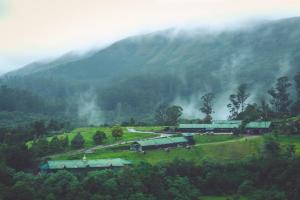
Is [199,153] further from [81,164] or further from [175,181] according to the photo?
[81,164]

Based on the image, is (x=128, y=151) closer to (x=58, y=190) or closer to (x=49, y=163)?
(x=49, y=163)

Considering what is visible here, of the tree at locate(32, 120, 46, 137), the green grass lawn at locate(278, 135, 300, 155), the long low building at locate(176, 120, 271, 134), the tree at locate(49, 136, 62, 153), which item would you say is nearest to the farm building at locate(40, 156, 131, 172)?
the tree at locate(49, 136, 62, 153)

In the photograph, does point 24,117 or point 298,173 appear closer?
point 298,173

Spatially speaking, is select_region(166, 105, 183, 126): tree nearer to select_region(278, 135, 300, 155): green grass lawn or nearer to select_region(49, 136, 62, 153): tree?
select_region(278, 135, 300, 155): green grass lawn

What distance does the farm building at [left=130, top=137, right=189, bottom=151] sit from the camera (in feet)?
342

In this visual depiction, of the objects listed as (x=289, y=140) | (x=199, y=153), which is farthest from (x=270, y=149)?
(x=199, y=153)

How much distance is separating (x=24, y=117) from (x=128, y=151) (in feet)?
320

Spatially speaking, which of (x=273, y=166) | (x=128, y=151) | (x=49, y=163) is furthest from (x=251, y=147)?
(x=49, y=163)

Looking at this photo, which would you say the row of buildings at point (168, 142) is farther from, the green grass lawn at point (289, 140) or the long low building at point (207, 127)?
the green grass lawn at point (289, 140)

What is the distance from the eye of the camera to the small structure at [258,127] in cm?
11446

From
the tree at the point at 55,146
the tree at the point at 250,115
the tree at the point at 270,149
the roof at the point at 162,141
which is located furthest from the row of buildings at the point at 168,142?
the tree at the point at 270,149

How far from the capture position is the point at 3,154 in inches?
3595

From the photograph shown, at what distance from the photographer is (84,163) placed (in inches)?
3556

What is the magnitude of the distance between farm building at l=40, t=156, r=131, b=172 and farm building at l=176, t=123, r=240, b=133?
35.3 meters
